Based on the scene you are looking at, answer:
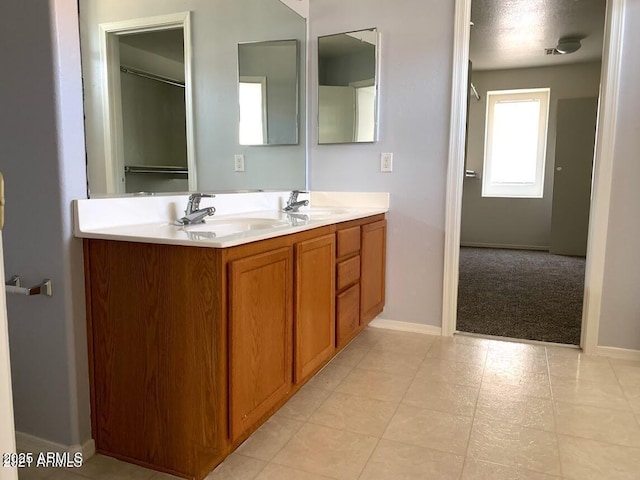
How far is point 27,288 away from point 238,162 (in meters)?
1.23

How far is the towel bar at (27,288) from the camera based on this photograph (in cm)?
145

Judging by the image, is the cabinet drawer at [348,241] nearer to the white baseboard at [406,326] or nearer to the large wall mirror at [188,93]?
the large wall mirror at [188,93]

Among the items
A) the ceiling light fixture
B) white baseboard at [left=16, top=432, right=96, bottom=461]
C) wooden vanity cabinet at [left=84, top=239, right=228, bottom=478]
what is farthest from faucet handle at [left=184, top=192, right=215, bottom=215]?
the ceiling light fixture

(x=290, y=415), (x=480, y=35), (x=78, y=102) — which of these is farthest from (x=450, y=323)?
(x=480, y=35)

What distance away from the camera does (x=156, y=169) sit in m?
1.90

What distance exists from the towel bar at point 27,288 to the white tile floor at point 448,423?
1.92 feet

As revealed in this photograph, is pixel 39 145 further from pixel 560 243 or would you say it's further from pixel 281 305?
pixel 560 243

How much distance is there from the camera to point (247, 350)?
1481 millimetres

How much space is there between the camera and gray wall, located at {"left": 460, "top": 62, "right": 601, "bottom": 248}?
19.1 ft

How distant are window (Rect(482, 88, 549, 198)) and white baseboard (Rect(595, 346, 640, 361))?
13.3 feet

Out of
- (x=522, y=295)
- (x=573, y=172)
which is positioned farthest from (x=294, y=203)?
(x=573, y=172)

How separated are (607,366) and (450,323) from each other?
2.71 feet

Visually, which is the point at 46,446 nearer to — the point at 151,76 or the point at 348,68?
the point at 151,76

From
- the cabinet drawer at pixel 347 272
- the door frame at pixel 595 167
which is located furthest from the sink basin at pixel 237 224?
the door frame at pixel 595 167
